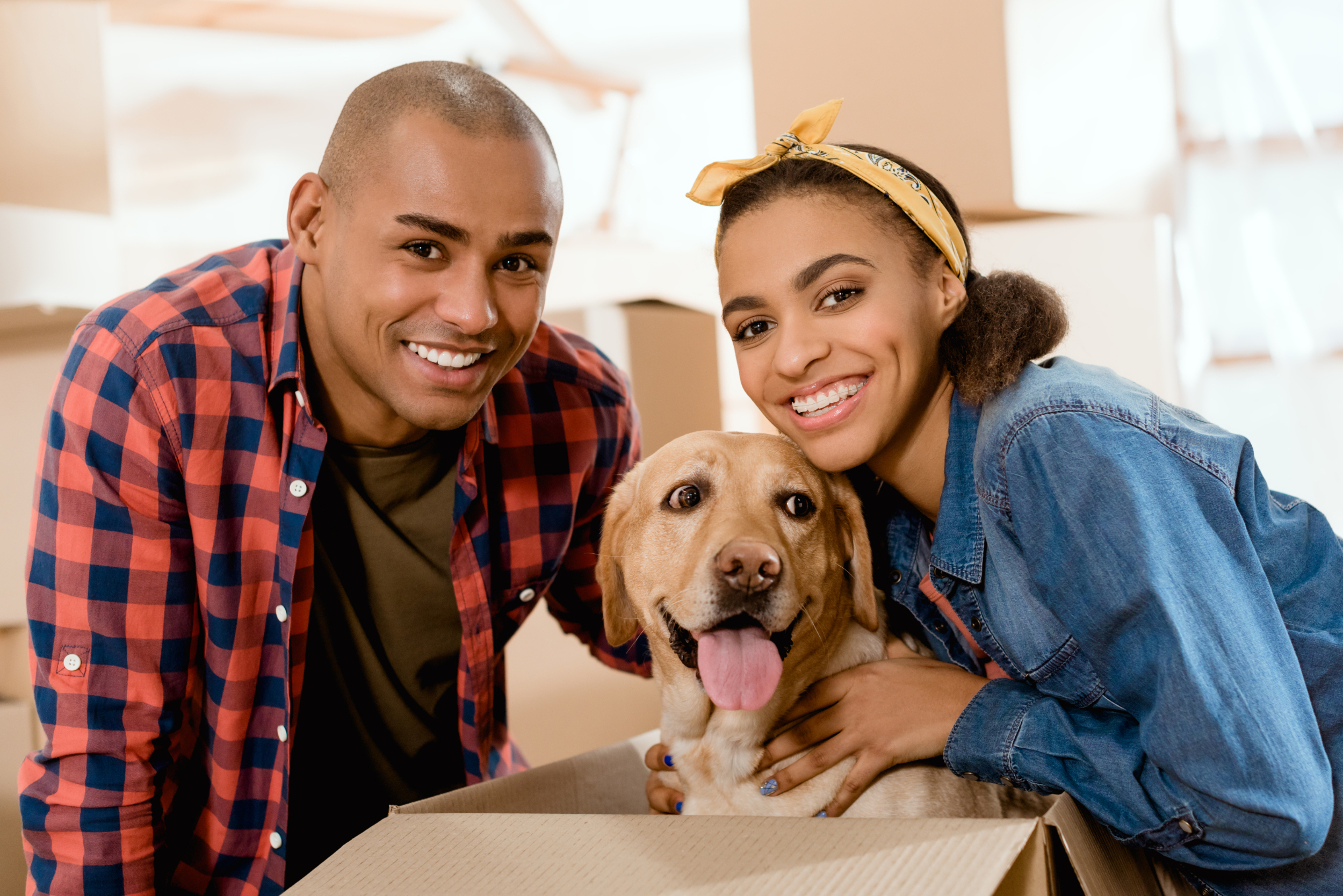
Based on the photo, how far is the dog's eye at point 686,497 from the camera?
170 cm

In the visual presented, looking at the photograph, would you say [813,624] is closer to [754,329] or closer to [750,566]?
[750,566]

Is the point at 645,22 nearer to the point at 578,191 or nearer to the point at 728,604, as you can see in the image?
the point at 578,191

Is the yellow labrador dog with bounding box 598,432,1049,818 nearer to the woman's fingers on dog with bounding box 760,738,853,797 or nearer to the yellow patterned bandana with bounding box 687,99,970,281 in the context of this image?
the woman's fingers on dog with bounding box 760,738,853,797

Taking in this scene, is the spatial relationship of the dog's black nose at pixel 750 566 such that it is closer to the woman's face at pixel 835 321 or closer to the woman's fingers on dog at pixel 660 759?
the woman's face at pixel 835 321

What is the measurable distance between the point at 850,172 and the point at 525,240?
584 mm

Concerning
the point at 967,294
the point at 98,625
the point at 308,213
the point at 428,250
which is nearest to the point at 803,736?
the point at 967,294

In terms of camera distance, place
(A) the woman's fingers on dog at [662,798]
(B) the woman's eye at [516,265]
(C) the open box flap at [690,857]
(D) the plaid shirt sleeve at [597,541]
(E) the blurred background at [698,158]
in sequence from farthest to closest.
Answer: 1. (E) the blurred background at [698,158]
2. (D) the plaid shirt sleeve at [597,541]
3. (B) the woman's eye at [516,265]
4. (A) the woman's fingers on dog at [662,798]
5. (C) the open box flap at [690,857]

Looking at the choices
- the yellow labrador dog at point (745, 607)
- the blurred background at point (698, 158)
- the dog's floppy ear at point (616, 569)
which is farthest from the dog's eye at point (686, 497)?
the blurred background at point (698, 158)

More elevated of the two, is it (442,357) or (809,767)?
(442,357)

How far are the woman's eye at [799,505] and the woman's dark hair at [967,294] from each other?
0.33 metres

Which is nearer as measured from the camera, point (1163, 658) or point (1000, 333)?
point (1163, 658)

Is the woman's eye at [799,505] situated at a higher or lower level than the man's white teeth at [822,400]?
lower

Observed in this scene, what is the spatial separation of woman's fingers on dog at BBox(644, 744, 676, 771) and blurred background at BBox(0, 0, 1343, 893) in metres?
0.98

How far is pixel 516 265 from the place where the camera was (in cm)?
180
